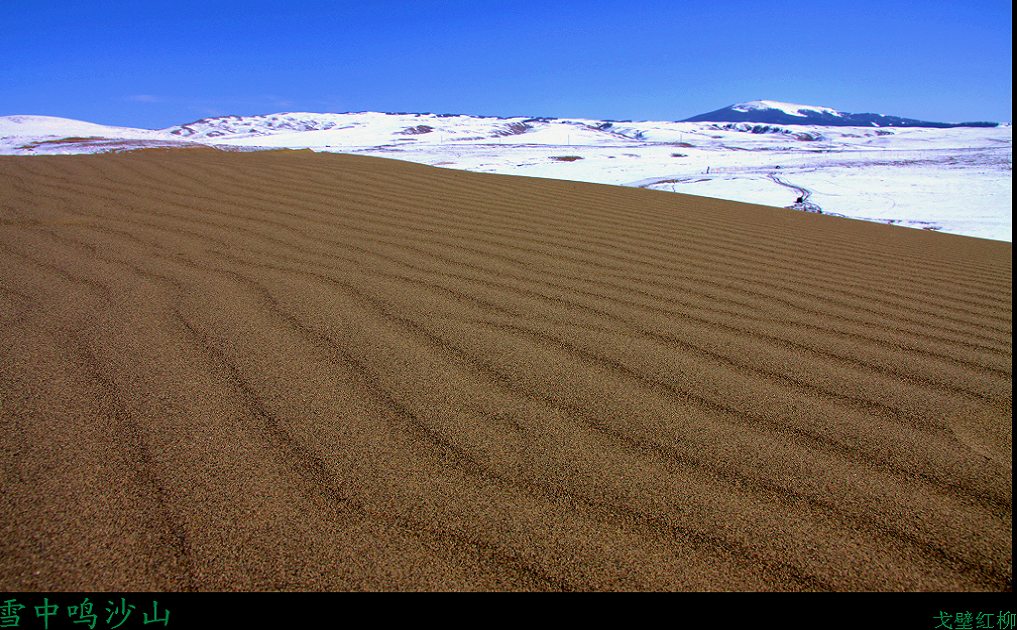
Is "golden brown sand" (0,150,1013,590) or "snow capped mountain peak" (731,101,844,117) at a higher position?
"snow capped mountain peak" (731,101,844,117)

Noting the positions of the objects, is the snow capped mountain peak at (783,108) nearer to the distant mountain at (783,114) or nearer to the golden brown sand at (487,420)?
the distant mountain at (783,114)

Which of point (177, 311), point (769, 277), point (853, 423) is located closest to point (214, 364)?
point (177, 311)

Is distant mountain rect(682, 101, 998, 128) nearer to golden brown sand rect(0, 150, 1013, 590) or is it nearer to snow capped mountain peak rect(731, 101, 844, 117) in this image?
snow capped mountain peak rect(731, 101, 844, 117)

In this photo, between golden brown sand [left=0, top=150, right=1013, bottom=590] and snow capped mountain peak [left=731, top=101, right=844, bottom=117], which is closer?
golden brown sand [left=0, top=150, right=1013, bottom=590]

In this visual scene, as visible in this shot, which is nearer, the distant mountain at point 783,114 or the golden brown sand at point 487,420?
the golden brown sand at point 487,420

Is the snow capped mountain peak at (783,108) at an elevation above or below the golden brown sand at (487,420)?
above

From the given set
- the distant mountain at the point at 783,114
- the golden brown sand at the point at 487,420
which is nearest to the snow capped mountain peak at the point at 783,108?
the distant mountain at the point at 783,114

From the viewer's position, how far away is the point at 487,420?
1312mm

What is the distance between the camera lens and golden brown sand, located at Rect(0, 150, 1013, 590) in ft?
3.05

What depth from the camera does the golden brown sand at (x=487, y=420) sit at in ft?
3.05

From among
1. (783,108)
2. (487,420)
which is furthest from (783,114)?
(487,420)

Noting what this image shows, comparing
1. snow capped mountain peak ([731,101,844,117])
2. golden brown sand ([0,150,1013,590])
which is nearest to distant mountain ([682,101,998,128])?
snow capped mountain peak ([731,101,844,117])

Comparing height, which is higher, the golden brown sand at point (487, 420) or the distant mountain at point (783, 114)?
the distant mountain at point (783, 114)
